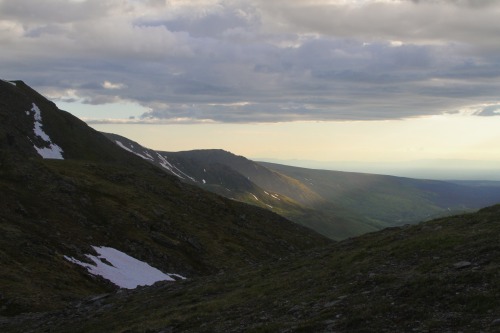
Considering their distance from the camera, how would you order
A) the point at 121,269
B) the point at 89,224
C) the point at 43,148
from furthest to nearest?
the point at 43,148 < the point at 89,224 < the point at 121,269

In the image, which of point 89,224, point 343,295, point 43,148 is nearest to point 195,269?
point 89,224

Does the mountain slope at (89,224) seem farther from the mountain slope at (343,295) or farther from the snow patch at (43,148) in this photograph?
the mountain slope at (343,295)

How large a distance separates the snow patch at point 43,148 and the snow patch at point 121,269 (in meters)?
70.8

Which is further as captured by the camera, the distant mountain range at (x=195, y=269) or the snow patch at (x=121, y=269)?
the snow patch at (x=121, y=269)

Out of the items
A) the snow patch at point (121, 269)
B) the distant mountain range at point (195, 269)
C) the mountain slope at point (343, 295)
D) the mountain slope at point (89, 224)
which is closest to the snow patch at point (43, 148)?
the mountain slope at point (89, 224)

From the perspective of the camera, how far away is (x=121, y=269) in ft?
196

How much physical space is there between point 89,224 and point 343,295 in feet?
179

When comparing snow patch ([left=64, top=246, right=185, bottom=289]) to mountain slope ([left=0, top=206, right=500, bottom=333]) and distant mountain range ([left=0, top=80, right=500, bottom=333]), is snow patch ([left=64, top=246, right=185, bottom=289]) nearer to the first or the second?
distant mountain range ([left=0, top=80, right=500, bottom=333])

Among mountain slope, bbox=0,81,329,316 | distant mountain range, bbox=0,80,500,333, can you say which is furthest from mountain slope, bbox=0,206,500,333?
mountain slope, bbox=0,81,329,316

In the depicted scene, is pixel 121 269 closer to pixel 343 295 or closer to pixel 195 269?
pixel 195 269

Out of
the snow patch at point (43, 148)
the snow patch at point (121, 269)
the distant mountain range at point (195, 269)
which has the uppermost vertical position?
the snow patch at point (43, 148)

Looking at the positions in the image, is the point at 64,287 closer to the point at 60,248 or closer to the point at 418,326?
the point at 60,248

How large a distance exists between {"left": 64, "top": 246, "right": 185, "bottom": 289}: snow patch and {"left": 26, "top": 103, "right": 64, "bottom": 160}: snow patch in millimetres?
70788

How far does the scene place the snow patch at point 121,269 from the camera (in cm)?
5466
